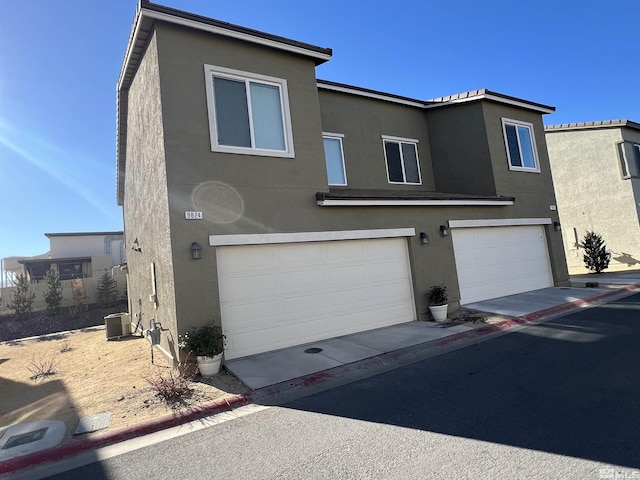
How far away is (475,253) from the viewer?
36.9 ft

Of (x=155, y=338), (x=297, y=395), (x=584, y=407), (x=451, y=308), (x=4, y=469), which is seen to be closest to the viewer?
(x=4, y=469)

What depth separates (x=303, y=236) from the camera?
318 inches

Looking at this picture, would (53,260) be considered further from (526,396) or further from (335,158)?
(526,396)

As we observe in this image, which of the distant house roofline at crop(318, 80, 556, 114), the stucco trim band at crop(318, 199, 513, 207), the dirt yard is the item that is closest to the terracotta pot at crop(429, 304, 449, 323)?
the stucco trim band at crop(318, 199, 513, 207)

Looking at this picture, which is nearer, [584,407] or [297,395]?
[584,407]

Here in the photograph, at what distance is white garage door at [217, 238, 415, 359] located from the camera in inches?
288

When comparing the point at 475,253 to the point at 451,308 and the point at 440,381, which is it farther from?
the point at 440,381

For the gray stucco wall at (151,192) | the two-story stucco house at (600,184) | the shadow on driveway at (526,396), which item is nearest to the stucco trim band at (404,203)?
the gray stucco wall at (151,192)

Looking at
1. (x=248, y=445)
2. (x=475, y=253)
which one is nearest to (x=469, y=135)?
(x=475, y=253)

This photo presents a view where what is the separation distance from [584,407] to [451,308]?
19.8 ft

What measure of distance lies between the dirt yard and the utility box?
4.15 ft

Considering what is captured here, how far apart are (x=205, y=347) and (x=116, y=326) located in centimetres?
768

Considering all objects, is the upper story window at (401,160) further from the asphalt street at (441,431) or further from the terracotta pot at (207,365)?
the terracotta pot at (207,365)

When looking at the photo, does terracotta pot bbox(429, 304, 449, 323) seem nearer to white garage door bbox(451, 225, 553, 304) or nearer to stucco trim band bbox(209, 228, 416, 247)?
white garage door bbox(451, 225, 553, 304)
